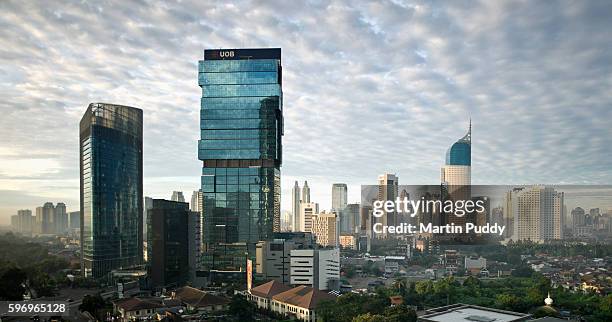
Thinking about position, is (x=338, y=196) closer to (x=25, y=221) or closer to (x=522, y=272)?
(x=522, y=272)

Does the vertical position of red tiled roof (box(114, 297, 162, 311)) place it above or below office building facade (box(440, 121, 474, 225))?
below

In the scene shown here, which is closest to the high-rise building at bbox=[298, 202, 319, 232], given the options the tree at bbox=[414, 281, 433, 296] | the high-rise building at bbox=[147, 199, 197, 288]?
the high-rise building at bbox=[147, 199, 197, 288]

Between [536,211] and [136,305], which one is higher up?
[536,211]

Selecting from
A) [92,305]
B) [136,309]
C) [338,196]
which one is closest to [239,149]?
[136,309]

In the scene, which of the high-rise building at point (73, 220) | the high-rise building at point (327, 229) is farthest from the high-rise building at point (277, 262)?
the high-rise building at point (327, 229)

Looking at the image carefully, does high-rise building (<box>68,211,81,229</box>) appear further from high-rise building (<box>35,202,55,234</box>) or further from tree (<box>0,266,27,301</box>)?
tree (<box>0,266,27,301</box>)

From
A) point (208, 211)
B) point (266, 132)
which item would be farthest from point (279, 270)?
point (266, 132)

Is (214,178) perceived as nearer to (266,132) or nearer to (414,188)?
(266,132)
